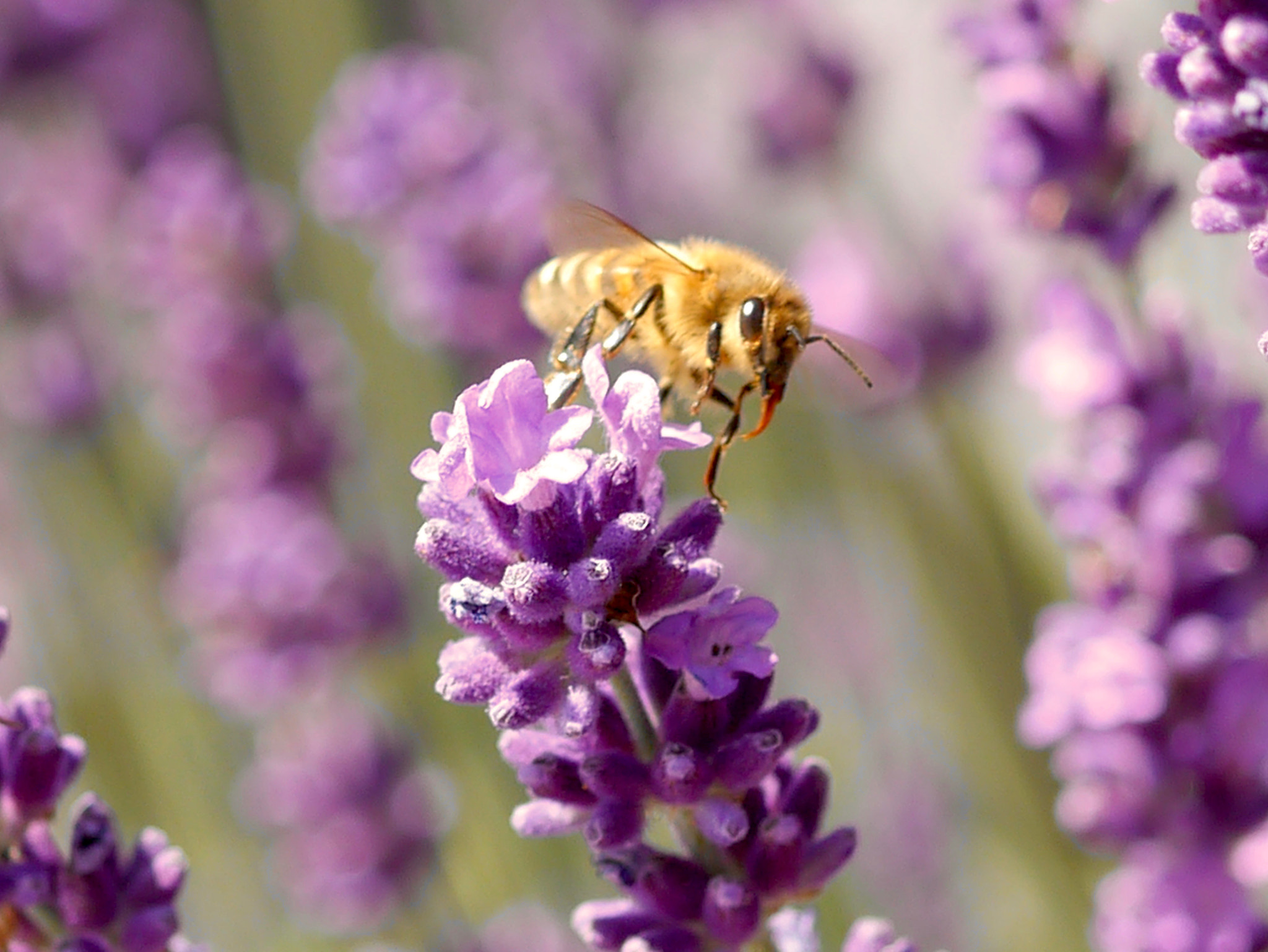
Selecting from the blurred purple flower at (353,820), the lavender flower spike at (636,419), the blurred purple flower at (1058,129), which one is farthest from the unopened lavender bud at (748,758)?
the blurred purple flower at (353,820)

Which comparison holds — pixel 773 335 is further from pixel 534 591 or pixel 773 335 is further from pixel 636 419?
pixel 534 591

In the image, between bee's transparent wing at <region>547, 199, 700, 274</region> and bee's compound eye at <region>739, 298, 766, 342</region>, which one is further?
bee's transparent wing at <region>547, 199, 700, 274</region>

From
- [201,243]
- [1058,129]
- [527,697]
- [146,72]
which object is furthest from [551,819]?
[146,72]

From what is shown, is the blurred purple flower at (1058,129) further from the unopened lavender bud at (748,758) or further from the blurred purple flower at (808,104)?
the blurred purple flower at (808,104)

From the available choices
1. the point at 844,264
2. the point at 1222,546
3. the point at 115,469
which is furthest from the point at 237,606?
the point at 1222,546

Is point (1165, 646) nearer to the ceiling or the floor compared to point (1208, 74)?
nearer to the floor

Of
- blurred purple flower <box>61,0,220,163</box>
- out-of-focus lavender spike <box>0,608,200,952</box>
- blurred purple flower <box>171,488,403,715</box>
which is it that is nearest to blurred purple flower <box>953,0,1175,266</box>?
out-of-focus lavender spike <box>0,608,200,952</box>

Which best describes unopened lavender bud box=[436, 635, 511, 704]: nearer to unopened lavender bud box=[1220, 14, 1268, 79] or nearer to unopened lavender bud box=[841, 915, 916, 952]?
unopened lavender bud box=[841, 915, 916, 952]
